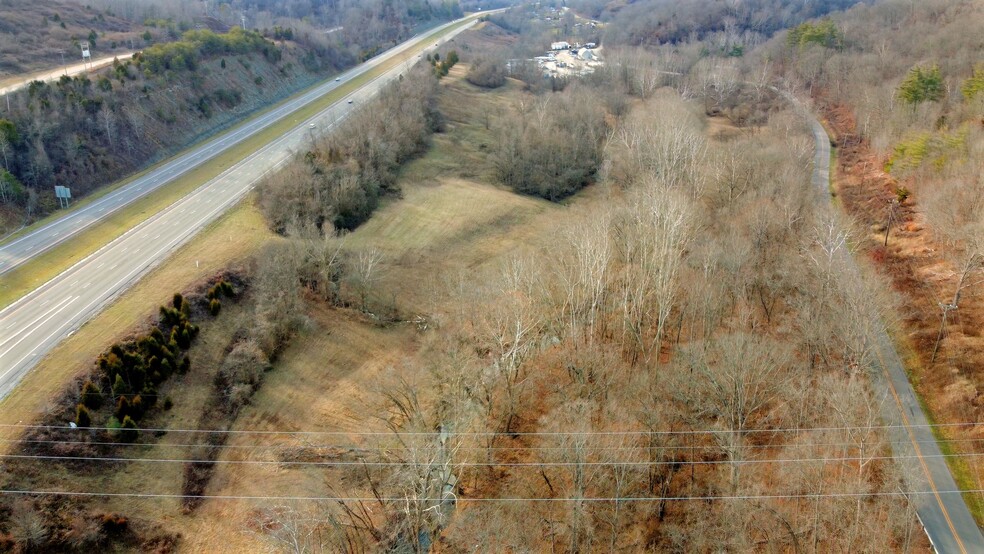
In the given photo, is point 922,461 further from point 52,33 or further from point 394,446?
point 52,33

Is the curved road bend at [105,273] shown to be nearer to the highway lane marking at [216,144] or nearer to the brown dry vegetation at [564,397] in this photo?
the highway lane marking at [216,144]

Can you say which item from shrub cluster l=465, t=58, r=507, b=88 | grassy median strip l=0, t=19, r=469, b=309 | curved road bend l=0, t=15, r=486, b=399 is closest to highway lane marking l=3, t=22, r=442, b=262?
grassy median strip l=0, t=19, r=469, b=309

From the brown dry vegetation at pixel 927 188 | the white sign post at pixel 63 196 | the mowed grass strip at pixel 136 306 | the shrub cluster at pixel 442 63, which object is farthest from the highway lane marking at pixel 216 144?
the brown dry vegetation at pixel 927 188

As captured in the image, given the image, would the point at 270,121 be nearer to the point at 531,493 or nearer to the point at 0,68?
the point at 0,68

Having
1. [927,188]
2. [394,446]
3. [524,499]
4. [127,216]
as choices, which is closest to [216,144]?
[127,216]

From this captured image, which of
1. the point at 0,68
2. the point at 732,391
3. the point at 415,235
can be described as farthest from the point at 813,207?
the point at 0,68

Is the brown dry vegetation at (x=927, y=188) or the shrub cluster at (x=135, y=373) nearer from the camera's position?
the shrub cluster at (x=135, y=373)
